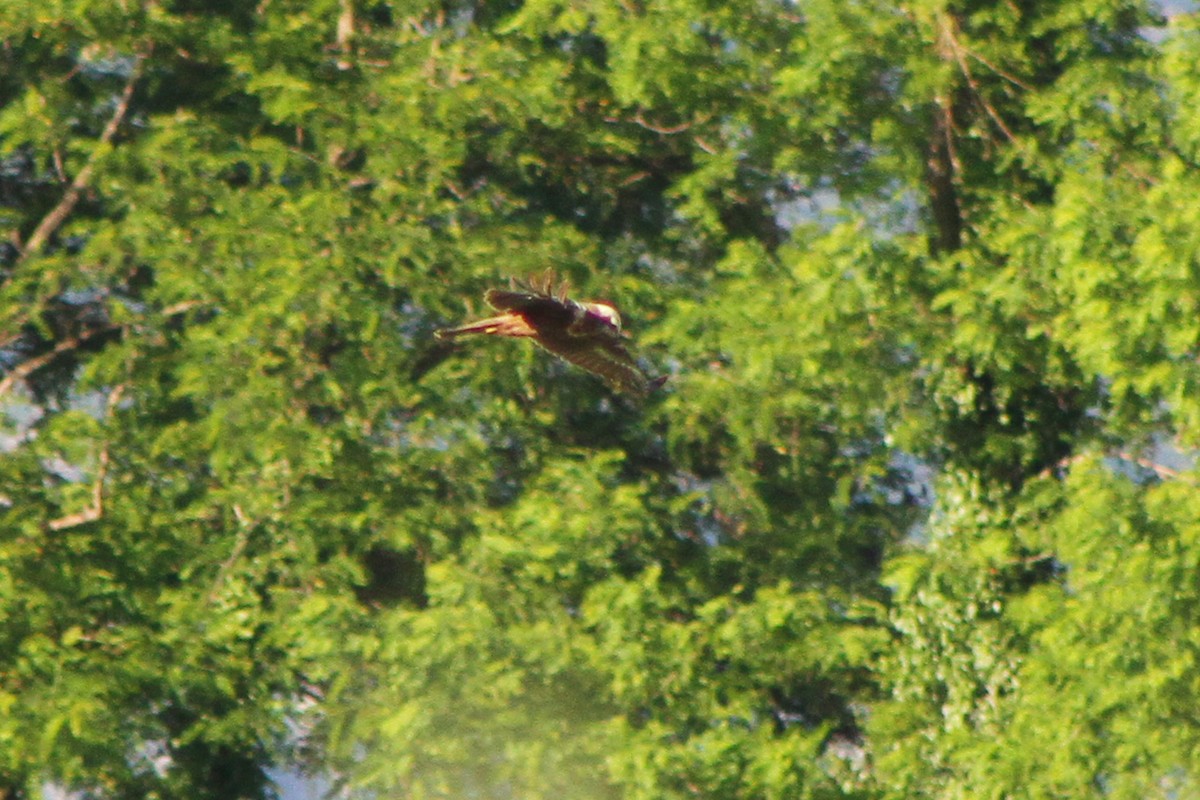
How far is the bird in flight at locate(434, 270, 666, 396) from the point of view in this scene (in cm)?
603

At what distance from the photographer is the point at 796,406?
39.5 feet

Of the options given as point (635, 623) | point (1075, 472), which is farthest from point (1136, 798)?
point (635, 623)

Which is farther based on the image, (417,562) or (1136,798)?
(417,562)

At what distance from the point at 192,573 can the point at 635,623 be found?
221 centimetres

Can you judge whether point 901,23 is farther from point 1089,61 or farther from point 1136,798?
point 1136,798

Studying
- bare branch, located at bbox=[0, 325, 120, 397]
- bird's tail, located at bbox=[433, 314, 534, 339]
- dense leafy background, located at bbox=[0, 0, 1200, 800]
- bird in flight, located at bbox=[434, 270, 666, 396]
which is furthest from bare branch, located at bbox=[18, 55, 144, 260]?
bird's tail, located at bbox=[433, 314, 534, 339]

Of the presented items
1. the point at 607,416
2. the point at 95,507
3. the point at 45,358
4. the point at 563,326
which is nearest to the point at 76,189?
the point at 45,358

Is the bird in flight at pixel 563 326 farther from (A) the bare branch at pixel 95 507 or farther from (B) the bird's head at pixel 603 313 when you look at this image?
(A) the bare branch at pixel 95 507

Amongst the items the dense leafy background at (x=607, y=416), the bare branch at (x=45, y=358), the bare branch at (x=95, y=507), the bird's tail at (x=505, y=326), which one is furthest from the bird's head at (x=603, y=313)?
the bare branch at (x=45, y=358)

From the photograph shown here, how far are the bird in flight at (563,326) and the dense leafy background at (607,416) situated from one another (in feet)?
14.7

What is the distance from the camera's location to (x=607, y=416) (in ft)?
44.1

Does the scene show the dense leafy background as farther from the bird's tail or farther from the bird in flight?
the bird's tail

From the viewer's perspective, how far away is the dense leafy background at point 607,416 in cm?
1141

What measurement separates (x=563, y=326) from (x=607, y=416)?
23.8ft
